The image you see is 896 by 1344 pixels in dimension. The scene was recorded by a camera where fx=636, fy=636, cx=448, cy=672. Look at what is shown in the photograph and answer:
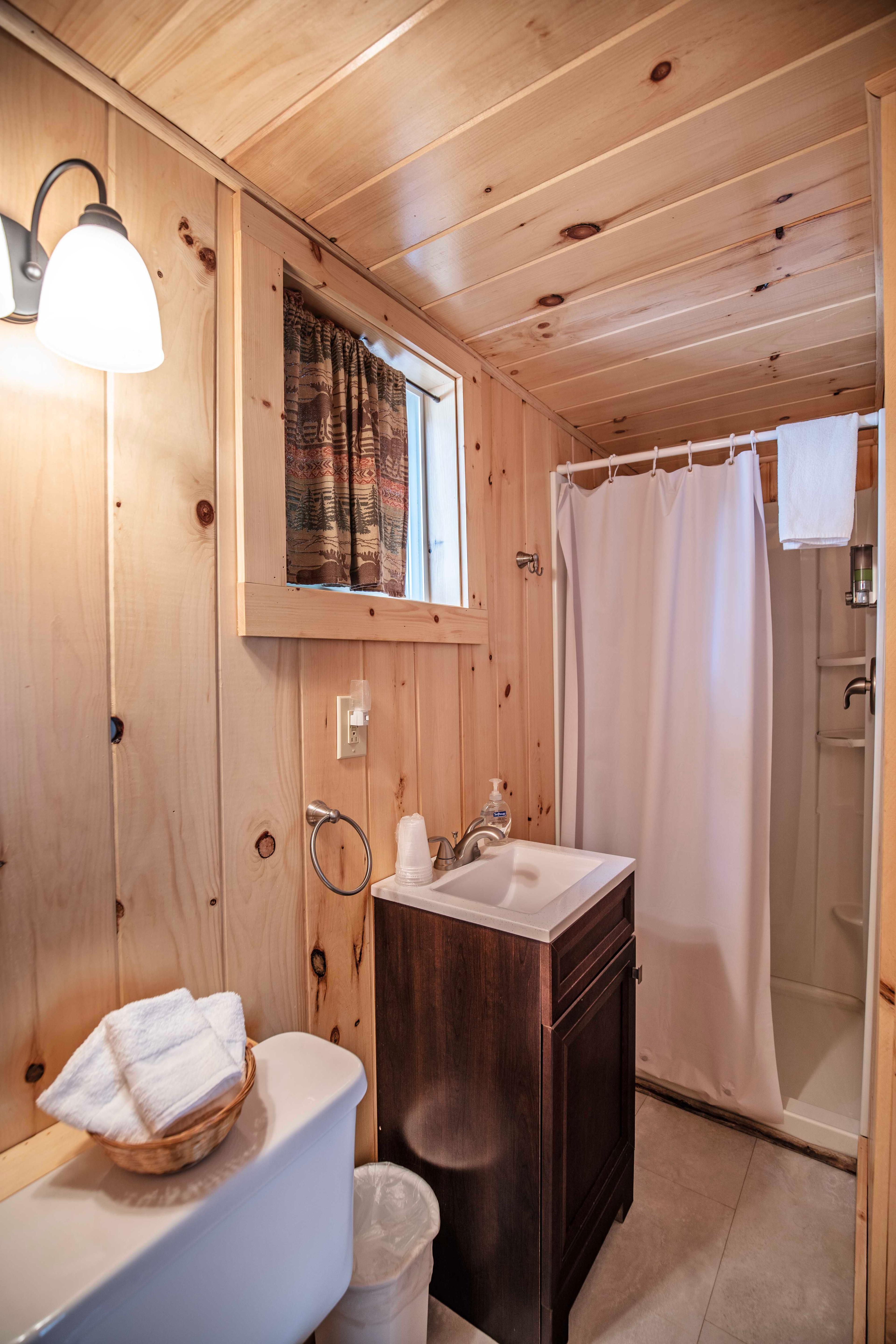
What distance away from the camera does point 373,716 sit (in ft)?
4.81

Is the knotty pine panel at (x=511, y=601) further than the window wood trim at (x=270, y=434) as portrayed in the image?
Yes

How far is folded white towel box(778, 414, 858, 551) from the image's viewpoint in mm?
1706

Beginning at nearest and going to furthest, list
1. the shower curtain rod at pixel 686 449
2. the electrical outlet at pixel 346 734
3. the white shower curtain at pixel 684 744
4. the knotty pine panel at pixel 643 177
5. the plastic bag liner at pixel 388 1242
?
the knotty pine panel at pixel 643 177, the plastic bag liner at pixel 388 1242, the electrical outlet at pixel 346 734, the shower curtain rod at pixel 686 449, the white shower curtain at pixel 684 744

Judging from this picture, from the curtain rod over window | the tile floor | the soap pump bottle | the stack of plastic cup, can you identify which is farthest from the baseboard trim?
the curtain rod over window

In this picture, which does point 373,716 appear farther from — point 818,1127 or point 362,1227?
point 818,1127

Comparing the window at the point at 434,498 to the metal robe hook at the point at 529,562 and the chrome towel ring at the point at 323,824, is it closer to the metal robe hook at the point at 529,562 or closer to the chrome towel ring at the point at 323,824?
the metal robe hook at the point at 529,562

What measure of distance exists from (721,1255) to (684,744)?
1.26m

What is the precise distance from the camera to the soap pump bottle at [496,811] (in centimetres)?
169

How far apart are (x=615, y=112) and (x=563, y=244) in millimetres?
318

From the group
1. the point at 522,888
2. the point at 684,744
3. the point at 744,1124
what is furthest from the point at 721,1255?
the point at 684,744

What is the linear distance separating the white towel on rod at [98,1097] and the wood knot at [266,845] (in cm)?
39

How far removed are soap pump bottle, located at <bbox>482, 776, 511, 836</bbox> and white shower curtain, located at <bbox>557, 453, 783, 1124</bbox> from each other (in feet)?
1.92

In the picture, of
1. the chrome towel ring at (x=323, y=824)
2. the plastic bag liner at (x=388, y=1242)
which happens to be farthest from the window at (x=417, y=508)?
the plastic bag liner at (x=388, y=1242)

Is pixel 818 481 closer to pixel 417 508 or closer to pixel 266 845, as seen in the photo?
pixel 417 508
